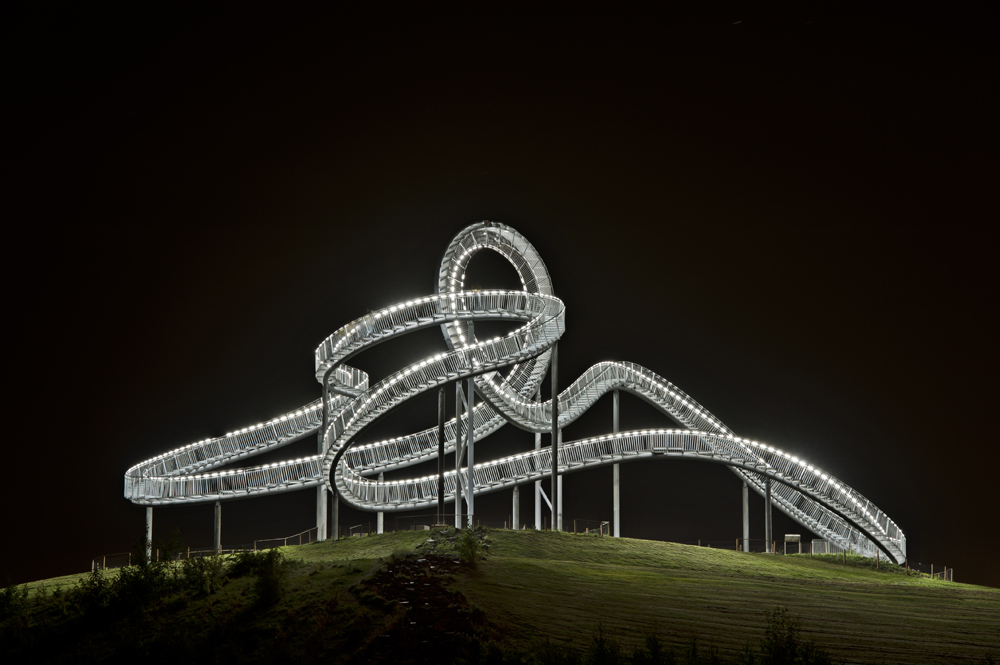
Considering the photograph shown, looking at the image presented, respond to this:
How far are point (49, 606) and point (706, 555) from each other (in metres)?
16.9

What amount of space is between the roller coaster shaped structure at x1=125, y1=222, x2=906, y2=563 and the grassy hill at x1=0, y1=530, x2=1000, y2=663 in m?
9.52

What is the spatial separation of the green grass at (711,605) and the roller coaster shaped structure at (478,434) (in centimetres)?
662

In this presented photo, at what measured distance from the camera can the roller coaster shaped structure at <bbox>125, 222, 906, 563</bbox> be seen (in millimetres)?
30078

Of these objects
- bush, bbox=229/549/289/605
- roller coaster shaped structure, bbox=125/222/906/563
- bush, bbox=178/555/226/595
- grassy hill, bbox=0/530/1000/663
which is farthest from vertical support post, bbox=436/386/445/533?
bush, bbox=178/555/226/595

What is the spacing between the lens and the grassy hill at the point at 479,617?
15.0 meters

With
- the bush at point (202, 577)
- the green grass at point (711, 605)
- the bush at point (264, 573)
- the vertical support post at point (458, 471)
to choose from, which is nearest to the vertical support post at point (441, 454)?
the vertical support post at point (458, 471)

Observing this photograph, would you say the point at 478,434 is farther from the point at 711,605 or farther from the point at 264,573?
the point at 264,573

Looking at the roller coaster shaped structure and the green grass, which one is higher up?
the roller coaster shaped structure

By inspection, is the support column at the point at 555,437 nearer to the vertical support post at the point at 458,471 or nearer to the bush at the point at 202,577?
the vertical support post at the point at 458,471

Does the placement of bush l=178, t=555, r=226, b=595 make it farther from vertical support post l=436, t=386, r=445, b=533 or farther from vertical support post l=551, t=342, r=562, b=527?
vertical support post l=551, t=342, r=562, b=527

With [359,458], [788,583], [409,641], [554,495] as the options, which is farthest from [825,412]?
[409,641]

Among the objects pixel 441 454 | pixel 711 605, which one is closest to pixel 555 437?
pixel 441 454

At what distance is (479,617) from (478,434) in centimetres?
2434

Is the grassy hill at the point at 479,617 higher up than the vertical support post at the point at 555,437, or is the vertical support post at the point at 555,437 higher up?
the vertical support post at the point at 555,437
